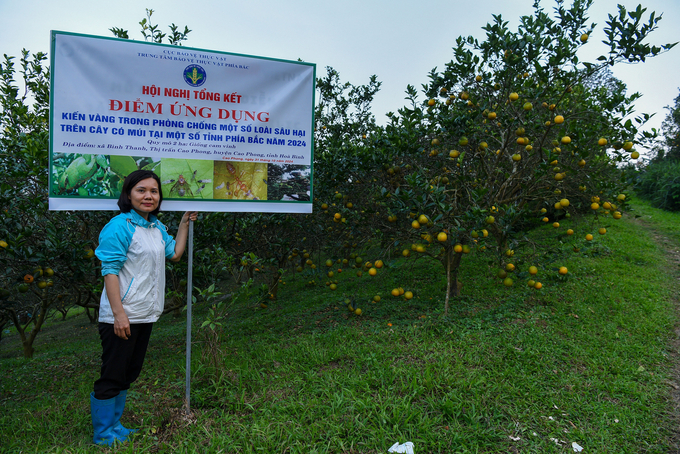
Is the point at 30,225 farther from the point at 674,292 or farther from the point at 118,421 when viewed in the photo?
the point at 674,292

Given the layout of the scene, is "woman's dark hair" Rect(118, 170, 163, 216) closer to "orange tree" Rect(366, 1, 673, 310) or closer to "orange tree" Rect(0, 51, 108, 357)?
"orange tree" Rect(0, 51, 108, 357)

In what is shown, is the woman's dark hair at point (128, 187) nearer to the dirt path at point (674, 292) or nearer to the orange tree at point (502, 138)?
the orange tree at point (502, 138)

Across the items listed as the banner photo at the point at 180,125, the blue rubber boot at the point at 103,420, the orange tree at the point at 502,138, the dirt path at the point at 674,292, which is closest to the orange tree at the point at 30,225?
the banner photo at the point at 180,125

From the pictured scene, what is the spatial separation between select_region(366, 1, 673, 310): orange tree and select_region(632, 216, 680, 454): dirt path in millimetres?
1453

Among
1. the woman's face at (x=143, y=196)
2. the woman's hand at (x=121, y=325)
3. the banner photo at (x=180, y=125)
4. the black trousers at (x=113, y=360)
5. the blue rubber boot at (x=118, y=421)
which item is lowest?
the blue rubber boot at (x=118, y=421)

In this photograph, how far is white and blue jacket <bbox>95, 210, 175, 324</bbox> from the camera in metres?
2.21

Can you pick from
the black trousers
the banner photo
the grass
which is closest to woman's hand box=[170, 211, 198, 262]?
the banner photo

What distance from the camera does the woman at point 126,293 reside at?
2.21 meters

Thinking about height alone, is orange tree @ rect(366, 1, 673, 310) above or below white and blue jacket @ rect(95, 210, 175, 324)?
above

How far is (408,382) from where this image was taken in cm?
295

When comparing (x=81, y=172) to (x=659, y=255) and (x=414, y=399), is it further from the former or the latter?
(x=659, y=255)

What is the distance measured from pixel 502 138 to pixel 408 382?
109 inches

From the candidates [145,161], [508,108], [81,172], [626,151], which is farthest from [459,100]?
[81,172]

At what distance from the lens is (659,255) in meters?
7.55
